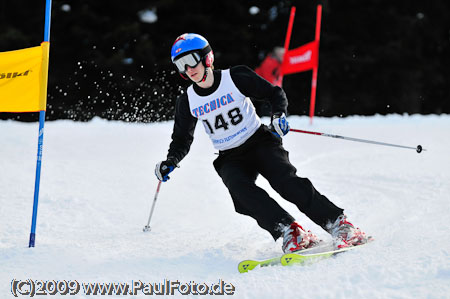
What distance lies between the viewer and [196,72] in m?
3.03

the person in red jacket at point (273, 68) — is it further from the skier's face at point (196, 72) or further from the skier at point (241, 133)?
the skier's face at point (196, 72)

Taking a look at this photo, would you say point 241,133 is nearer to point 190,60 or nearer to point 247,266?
point 190,60

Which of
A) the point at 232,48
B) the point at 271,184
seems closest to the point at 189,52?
the point at 271,184

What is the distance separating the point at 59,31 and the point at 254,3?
220 inches

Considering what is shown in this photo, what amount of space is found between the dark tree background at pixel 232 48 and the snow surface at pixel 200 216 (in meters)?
4.51

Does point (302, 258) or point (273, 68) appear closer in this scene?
point (302, 258)

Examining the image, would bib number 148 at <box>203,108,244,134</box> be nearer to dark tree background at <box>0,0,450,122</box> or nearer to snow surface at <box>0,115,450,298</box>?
snow surface at <box>0,115,450,298</box>

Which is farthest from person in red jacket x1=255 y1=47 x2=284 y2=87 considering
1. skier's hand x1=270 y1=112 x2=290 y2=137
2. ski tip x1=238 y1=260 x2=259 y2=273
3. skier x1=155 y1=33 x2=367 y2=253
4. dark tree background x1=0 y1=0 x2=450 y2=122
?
ski tip x1=238 y1=260 x2=259 y2=273

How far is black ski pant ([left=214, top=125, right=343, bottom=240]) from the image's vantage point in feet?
8.98

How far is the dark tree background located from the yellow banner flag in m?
6.84

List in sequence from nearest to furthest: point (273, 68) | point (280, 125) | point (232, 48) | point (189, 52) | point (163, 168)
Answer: point (280, 125) < point (189, 52) < point (163, 168) < point (273, 68) < point (232, 48)

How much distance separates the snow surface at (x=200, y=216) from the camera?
225 cm

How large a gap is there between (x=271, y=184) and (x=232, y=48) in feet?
37.6

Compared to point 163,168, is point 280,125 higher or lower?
higher
